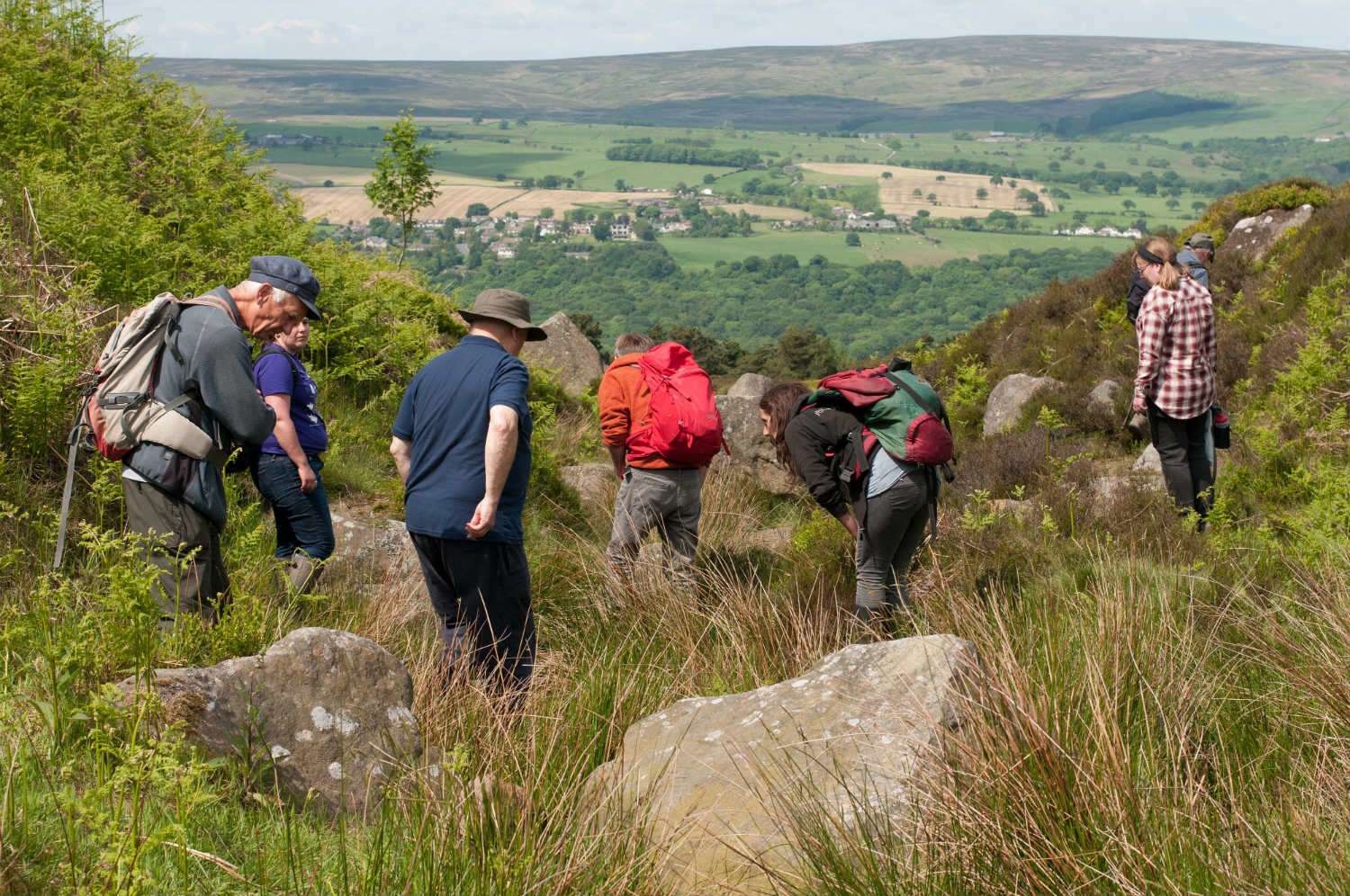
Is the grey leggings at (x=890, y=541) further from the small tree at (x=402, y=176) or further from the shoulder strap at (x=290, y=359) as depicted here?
the small tree at (x=402, y=176)

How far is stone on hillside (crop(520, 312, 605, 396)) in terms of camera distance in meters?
15.7

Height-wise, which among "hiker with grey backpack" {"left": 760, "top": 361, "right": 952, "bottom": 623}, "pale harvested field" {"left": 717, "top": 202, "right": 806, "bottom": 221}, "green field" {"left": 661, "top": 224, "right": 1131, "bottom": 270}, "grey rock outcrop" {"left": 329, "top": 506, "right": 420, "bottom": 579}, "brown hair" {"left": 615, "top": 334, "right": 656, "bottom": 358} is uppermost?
"brown hair" {"left": 615, "top": 334, "right": 656, "bottom": 358}

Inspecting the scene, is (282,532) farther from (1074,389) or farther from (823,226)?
(823,226)

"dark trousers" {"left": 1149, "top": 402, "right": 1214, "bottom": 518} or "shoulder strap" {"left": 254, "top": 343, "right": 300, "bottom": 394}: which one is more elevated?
"shoulder strap" {"left": 254, "top": 343, "right": 300, "bottom": 394}

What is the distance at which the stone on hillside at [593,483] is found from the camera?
8578 mm

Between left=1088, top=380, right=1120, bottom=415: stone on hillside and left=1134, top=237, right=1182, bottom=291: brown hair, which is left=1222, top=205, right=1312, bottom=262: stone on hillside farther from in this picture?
left=1134, top=237, right=1182, bottom=291: brown hair

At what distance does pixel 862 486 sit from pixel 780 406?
0.58 metres

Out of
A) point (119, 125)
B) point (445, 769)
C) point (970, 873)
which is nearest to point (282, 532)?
point (445, 769)

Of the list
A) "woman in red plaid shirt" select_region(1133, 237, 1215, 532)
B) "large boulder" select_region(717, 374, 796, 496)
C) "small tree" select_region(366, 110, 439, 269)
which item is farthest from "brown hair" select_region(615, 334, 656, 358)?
"small tree" select_region(366, 110, 439, 269)

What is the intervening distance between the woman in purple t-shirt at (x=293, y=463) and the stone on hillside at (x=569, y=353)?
10339 mm

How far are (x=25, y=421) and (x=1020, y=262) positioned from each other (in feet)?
349

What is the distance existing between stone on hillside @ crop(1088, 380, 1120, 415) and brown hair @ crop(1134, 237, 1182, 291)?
5203mm

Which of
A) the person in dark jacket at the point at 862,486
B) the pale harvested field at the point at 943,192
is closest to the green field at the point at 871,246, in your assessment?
the pale harvested field at the point at 943,192

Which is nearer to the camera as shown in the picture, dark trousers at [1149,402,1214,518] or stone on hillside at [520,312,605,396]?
dark trousers at [1149,402,1214,518]
